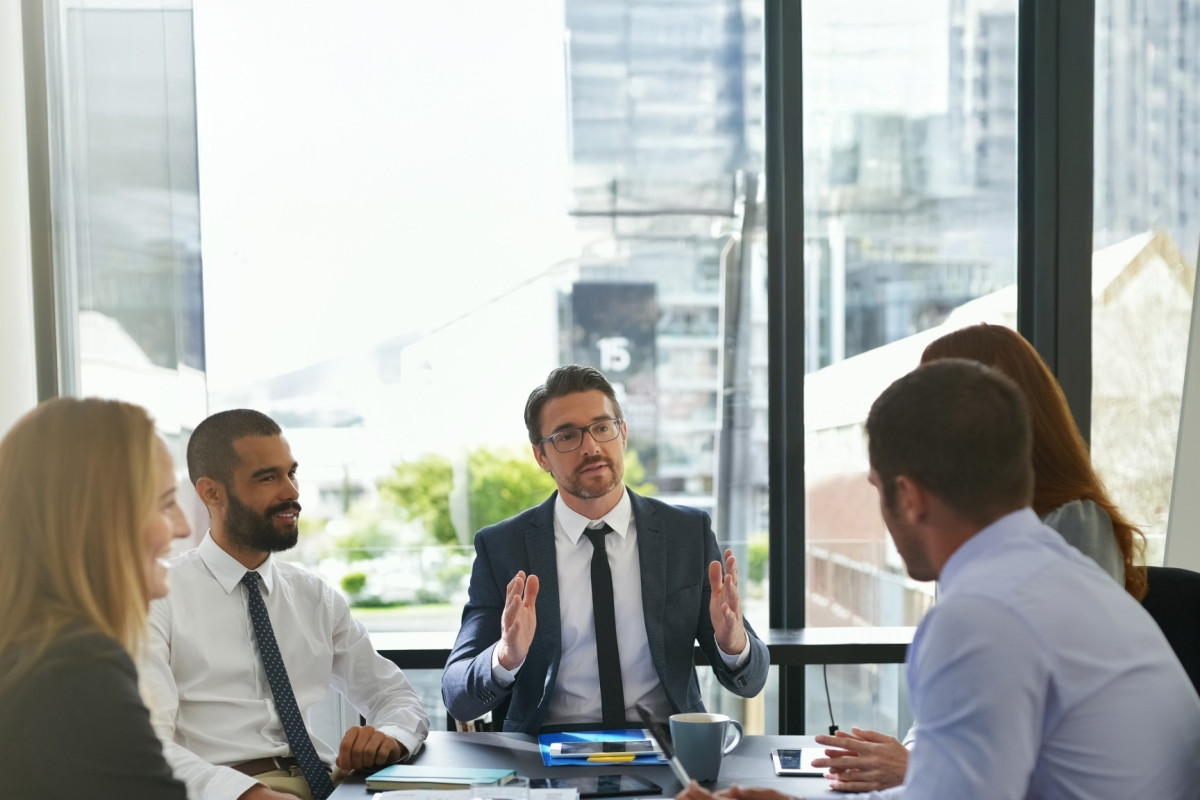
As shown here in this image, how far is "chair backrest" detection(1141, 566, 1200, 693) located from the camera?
1.99 metres

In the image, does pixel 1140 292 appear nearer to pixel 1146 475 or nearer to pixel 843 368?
pixel 1146 475

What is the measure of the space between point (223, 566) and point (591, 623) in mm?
843

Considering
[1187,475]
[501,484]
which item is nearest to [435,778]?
[501,484]

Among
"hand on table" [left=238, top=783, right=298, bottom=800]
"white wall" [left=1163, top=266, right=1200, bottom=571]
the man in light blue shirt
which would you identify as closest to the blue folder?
"hand on table" [left=238, top=783, right=298, bottom=800]

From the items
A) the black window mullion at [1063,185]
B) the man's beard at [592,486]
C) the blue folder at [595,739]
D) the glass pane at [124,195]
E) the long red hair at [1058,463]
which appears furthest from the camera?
the black window mullion at [1063,185]

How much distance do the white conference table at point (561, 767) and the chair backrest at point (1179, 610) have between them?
684 mm

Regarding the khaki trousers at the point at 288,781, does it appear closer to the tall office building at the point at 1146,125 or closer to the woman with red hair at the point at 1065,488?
the woman with red hair at the point at 1065,488

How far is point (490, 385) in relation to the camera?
11.0 ft

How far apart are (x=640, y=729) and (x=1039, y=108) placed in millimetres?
2277

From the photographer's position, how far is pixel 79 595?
1.39 metres

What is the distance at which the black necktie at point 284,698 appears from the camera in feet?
7.53

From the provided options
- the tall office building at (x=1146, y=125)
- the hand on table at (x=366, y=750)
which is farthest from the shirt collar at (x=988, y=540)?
the tall office building at (x=1146, y=125)

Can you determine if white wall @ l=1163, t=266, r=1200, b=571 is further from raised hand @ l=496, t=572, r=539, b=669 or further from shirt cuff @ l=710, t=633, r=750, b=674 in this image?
raised hand @ l=496, t=572, r=539, b=669

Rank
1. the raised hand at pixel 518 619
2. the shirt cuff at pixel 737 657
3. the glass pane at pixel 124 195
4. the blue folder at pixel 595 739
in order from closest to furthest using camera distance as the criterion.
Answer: the blue folder at pixel 595 739 → the raised hand at pixel 518 619 → the shirt cuff at pixel 737 657 → the glass pane at pixel 124 195
